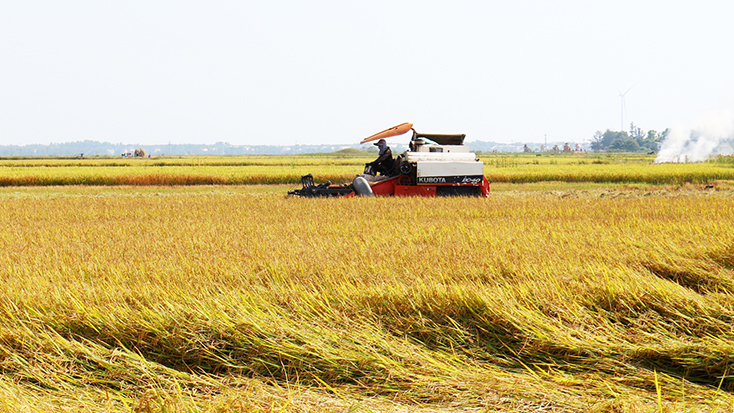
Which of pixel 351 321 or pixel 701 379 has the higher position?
pixel 351 321

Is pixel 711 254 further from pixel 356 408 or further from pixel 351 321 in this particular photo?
pixel 356 408

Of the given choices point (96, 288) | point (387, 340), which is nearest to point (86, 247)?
point (96, 288)

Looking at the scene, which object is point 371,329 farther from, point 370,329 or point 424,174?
point 424,174

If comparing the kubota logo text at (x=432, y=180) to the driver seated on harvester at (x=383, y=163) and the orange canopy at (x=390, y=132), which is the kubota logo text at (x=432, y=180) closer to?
the driver seated on harvester at (x=383, y=163)

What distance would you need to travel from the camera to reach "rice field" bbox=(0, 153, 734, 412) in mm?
3217

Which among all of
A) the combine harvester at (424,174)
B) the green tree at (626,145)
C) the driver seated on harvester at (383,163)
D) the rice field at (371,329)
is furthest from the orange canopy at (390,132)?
the green tree at (626,145)

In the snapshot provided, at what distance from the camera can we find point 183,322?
12.7 ft

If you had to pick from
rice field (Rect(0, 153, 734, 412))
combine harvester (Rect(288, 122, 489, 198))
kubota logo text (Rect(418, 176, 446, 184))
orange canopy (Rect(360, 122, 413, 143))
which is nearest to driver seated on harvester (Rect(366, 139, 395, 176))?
combine harvester (Rect(288, 122, 489, 198))

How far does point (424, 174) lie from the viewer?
14047mm

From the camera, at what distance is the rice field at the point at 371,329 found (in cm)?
322

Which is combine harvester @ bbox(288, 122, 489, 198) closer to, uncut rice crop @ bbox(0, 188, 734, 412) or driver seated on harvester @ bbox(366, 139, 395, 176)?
driver seated on harvester @ bbox(366, 139, 395, 176)

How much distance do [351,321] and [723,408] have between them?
7.39ft

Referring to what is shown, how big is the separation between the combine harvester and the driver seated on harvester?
0.28 ft

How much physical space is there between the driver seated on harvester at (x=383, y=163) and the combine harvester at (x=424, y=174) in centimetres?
8
